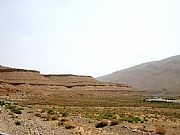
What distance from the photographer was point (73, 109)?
45.6m

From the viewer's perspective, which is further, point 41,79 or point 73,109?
point 41,79

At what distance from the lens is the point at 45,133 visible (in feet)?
66.4

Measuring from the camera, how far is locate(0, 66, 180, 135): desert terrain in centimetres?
2394

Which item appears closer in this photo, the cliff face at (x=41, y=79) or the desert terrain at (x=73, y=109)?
the desert terrain at (x=73, y=109)

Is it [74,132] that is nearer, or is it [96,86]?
[74,132]

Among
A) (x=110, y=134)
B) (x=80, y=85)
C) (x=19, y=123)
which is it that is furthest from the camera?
(x=80, y=85)

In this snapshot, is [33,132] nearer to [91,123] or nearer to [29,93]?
[91,123]

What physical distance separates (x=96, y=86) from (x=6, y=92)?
4796cm

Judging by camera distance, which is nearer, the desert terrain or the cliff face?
the desert terrain

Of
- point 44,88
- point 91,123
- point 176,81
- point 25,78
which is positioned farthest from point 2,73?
point 176,81

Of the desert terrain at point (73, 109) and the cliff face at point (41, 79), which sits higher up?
the cliff face at point (41, 79)

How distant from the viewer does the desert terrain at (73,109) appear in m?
23.9

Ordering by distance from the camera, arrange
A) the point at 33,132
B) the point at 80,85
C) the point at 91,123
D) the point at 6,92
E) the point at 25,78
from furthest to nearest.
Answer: the point at 80,85 < the point at 25,78 < the point at 6,92 < the point at 91,123 < the point at 33,132

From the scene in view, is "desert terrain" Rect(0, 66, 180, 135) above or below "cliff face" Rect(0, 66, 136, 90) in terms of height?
below
